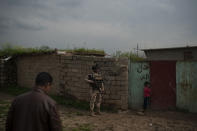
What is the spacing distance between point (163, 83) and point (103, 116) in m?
2.58

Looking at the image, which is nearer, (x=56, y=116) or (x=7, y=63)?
(x=56, y=116)

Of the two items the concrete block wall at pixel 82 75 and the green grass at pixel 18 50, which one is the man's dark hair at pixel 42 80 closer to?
the concrete block wall at pixel 82 75

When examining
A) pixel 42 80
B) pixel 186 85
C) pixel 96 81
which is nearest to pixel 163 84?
pixel 186 85

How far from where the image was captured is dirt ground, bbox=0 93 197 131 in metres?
5.14

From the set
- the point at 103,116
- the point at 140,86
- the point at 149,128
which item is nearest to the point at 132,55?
the point at 140,86

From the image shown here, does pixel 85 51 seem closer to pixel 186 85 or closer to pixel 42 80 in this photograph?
pixel 186 85

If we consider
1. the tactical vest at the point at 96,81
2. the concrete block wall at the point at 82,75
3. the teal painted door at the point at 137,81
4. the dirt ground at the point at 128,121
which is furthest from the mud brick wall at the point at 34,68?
the teal painted door at the point at 137,81

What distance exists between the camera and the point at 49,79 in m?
2.34

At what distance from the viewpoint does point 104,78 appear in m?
7.39

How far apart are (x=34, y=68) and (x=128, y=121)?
7309 millimetres

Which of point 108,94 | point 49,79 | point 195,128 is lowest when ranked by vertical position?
point 195,128

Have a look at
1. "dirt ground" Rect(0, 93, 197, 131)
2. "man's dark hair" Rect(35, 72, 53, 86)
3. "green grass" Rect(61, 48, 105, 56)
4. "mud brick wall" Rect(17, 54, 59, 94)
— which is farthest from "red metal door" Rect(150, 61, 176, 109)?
"man's dark hair" Rect(35, 72, 53, 86)

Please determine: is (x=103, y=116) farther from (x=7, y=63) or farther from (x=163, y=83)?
(x=7, y=63)

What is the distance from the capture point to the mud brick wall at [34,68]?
373 inches
